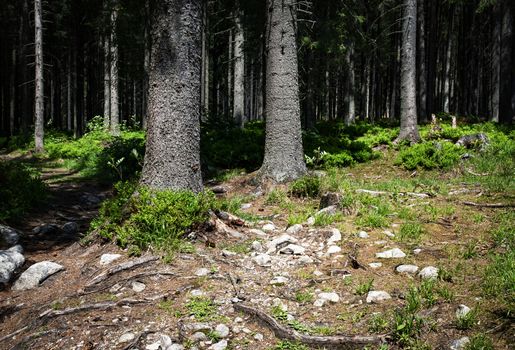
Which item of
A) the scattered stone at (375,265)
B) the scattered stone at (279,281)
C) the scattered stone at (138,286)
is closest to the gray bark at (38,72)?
the scattered stone at (138,286)

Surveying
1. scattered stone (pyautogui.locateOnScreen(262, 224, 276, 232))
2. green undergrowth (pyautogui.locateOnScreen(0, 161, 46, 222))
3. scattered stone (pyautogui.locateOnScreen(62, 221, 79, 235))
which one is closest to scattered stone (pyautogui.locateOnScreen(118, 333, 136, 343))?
scattered stone (pyautogui.locateOnScreen(262, 224, 276, 232))

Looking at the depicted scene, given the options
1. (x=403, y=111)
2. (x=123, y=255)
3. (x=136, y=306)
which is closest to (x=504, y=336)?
(x=136, y=306)

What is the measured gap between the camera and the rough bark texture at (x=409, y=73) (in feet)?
38.8

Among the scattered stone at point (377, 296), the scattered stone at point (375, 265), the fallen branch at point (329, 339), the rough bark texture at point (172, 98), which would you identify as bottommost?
the fallen branch at point (329, 339)

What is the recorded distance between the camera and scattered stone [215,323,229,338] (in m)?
3.20

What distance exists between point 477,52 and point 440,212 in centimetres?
3259

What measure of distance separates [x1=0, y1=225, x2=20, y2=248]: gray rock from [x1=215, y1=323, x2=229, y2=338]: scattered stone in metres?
4.02

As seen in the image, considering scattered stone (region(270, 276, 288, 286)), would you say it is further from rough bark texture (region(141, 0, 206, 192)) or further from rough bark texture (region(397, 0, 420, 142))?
rough bark texture (region(397, 0, 420, 142))

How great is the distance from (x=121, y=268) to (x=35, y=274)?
122cm

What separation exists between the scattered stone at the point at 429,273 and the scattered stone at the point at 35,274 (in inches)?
161

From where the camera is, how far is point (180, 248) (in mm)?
4602

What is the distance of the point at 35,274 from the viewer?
15.1 ft

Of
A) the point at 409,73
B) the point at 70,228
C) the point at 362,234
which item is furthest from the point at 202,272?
the point at 409,73

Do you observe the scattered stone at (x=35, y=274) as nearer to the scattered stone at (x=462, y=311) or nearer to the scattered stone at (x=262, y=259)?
the scattered stone at (x=262, y=259)
